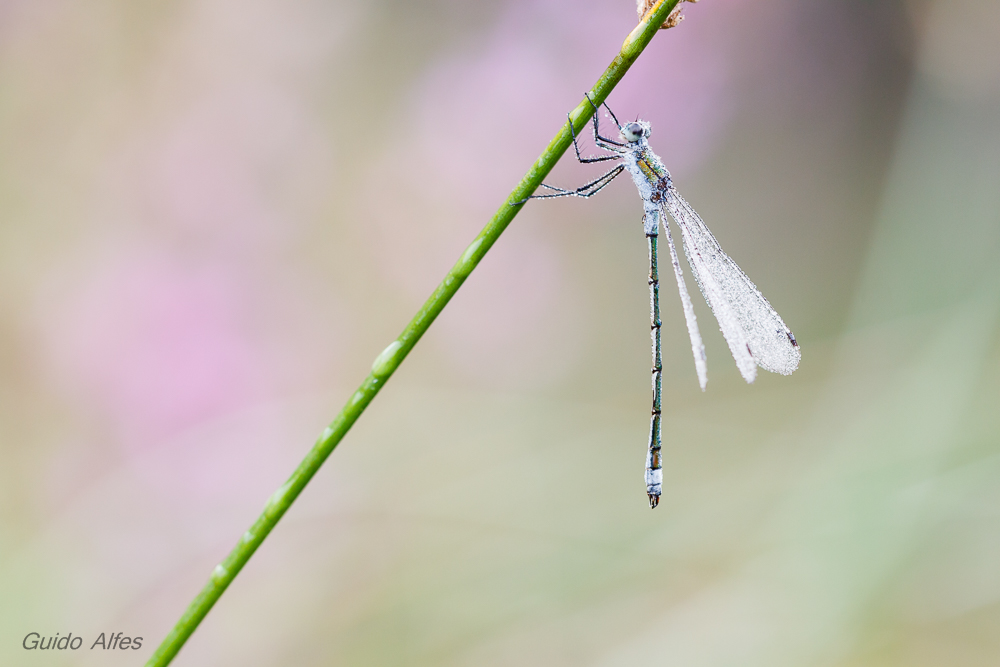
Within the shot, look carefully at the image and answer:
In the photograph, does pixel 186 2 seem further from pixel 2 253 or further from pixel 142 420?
pixel 142 420

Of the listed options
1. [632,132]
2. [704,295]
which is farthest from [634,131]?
[704,295]

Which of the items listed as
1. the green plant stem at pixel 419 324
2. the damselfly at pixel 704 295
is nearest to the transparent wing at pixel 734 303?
the damselfly at pixel 704 295

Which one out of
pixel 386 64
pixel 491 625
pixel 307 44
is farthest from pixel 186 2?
pixel 491 625

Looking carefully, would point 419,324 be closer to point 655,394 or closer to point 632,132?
point 632,132

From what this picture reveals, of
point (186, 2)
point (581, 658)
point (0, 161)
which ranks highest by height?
point (186, 2)

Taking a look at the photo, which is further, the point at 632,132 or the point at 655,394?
the point at 655,394

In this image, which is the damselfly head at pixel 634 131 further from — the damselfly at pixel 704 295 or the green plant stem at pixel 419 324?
the green plant stem at pixel 419 324
